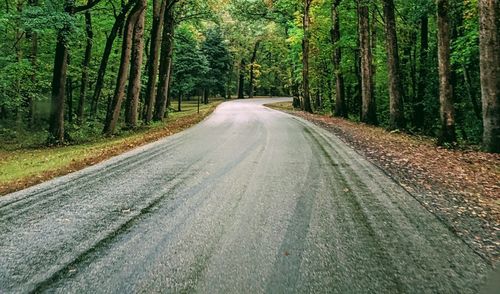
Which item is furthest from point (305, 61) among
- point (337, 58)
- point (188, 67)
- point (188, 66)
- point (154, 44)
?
point (188, 66)

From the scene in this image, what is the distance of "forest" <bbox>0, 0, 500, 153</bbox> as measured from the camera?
12.5 meters

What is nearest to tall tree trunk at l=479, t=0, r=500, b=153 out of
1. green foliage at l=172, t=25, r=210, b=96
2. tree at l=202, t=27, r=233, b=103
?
green foliage at l=172, t=25, r=210, b=96

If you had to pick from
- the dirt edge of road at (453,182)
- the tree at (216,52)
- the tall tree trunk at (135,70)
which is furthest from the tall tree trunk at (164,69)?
the tree at (216,52)

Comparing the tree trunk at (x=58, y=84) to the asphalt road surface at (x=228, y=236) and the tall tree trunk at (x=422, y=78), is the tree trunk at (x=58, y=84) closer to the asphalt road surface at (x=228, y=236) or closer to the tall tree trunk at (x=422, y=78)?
the asphalt road surface at (x=228, y=236)

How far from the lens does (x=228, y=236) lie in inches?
171

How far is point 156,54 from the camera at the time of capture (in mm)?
20781

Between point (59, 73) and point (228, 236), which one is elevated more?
point (59, 73)

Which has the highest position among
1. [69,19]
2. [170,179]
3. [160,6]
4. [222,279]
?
[160,6]

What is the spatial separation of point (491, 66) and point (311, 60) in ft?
72.0

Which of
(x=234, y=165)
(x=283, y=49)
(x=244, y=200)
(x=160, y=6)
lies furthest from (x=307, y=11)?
(x=244, y=200)

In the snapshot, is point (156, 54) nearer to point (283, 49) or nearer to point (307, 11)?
point (307, 11)

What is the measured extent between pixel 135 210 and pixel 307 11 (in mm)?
26459

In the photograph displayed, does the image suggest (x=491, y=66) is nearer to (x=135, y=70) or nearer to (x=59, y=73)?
(x=135, y=70)

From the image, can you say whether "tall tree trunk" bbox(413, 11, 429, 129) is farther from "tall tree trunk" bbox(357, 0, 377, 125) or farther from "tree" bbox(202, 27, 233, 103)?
"tree" bbox(202, 27, 233, 103)
